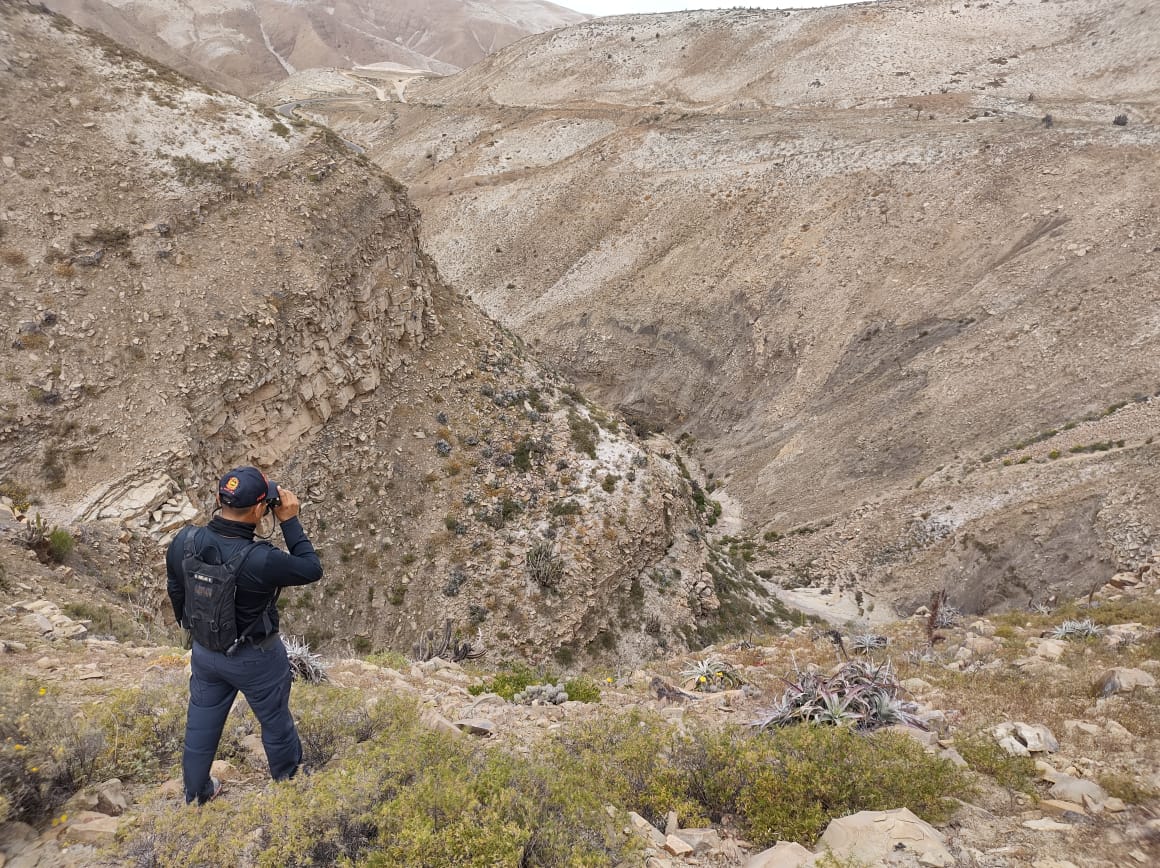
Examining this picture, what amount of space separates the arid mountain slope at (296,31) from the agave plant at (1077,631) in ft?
330

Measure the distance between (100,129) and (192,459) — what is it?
9294 mm

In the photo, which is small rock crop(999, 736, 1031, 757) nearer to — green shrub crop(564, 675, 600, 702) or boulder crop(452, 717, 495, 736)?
green shrub crop(564, 675, 600, 702)

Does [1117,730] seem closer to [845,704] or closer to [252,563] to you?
[845,704]

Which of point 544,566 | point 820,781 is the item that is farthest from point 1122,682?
point 544,566

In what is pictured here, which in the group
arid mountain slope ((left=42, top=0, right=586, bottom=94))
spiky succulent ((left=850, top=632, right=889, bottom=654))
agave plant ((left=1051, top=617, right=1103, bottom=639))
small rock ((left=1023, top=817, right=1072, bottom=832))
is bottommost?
spiky succulent ((left=850, top=632, right=889, bottom=654))

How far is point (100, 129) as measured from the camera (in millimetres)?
15148

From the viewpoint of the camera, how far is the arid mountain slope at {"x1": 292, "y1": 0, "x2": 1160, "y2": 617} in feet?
68.0

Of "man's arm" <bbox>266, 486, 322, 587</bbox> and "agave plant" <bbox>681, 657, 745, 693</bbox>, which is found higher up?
"man's arm" <bbox>266, 486, 322, 587</bbox>

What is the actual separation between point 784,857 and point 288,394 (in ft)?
47.0

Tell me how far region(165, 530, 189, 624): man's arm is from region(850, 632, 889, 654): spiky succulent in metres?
9.23

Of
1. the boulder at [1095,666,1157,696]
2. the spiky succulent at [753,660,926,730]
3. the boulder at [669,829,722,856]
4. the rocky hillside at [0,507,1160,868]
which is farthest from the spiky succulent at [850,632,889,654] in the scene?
the boulder at [669,829,722,856]

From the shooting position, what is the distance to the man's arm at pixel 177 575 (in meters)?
4.20

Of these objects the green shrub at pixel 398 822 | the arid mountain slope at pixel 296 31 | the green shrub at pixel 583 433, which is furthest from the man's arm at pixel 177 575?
the arid mountain slope at pixel 296 31

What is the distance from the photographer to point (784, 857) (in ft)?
12.9
